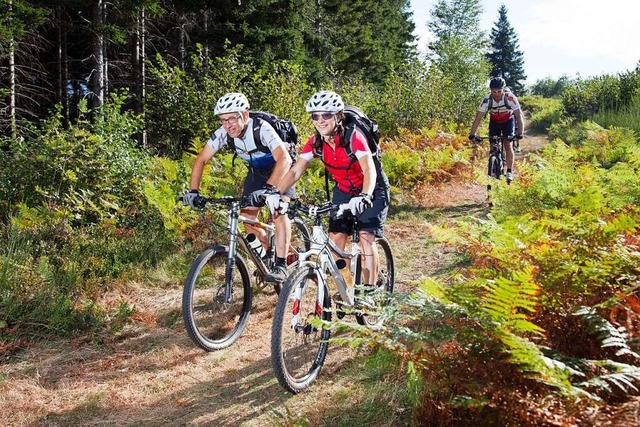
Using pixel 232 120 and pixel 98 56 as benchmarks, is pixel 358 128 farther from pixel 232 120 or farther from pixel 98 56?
pixel 98 56

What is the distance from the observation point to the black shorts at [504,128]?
10.9 metres

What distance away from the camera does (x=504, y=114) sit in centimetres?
1091

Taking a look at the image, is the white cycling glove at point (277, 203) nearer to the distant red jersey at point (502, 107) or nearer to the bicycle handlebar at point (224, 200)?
the bicycle handlebar at point (224, 200)

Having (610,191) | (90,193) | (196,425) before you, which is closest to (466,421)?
(196,425)

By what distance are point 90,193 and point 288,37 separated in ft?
50.5

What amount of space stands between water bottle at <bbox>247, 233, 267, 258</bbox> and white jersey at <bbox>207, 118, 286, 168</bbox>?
0.86 metres

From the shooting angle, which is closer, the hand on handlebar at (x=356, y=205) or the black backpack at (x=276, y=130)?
the hand on handlebar at (x=356, y=205)

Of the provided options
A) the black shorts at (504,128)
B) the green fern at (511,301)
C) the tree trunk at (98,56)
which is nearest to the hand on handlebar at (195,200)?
the green fern at (511,301)

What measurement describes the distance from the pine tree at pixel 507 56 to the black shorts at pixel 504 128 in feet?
252

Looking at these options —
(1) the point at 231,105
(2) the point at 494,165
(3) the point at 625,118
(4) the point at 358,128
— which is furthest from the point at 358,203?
(3) the point at 625,118

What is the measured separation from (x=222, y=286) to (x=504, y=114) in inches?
305

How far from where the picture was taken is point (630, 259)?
10.3 ft

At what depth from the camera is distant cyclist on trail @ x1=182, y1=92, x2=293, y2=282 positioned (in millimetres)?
5551

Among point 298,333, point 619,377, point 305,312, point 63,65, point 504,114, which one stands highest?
point 63,65
